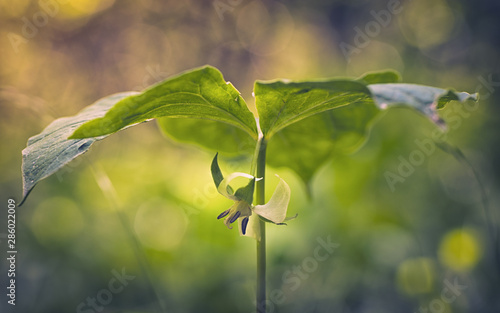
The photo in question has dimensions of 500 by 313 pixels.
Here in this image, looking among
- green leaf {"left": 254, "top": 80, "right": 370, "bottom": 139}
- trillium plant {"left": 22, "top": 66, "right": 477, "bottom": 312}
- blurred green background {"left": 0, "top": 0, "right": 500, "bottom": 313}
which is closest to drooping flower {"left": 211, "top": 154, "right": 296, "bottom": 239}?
trillium plant {"left": 22, "top": 66, "right": 477, "bottom": 312}

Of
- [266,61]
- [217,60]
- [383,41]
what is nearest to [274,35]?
[266,61]

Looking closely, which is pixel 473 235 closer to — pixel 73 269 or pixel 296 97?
pixel 296 97

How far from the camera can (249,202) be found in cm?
47

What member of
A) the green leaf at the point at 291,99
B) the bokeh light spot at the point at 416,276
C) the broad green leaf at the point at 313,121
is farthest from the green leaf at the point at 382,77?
the bokeh light spot at the point at 416,276

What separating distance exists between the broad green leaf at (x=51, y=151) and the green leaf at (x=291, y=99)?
218 millimetres

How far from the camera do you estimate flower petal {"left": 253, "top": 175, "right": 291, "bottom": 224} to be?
0.45 meters

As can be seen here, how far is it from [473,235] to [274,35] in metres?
2.52

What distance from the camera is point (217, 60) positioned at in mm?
3293

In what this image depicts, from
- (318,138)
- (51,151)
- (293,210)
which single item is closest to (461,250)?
(293,210)

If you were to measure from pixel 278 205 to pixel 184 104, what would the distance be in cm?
19

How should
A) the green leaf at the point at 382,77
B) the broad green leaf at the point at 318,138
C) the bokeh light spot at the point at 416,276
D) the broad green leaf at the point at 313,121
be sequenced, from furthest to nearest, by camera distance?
1. the bokeh light spot at the point at 416,276
2. the broad green leaf at the point at 318,138
3. the green leaf at the point at 382,77
4. the broad green leaf at the point at 313,121

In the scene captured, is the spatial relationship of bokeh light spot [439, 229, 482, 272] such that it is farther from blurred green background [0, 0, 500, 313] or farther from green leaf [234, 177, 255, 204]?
green leaf [234, 177, 255, 204]

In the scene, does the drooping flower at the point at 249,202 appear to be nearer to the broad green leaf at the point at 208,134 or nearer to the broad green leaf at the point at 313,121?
the broad green leaf at the point at 313,121

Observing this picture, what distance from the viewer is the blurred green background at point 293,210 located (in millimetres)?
1214
